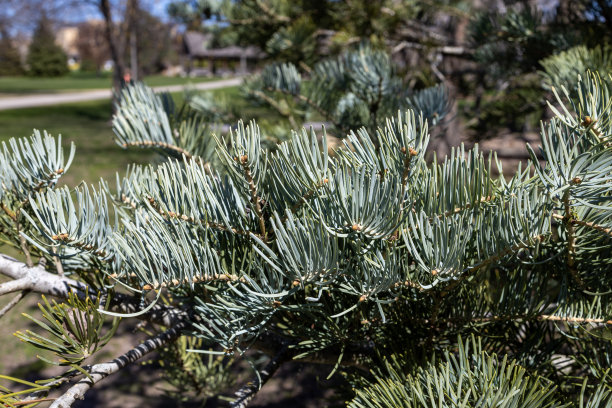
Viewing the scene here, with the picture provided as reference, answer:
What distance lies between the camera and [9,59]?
47344 mm

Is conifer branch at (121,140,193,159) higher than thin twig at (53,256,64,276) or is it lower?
higher

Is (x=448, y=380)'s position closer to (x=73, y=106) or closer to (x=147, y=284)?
(x=147, y=284)

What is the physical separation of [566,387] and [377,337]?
0.45 m

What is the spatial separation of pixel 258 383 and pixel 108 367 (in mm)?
282

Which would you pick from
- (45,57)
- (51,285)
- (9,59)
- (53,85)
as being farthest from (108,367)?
(9,59)

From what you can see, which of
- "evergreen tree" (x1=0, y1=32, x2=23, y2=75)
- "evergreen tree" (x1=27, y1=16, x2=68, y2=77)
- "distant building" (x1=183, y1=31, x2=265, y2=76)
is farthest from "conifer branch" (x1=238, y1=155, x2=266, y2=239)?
"evergreen tree" (x1=0, y1=32, x2=23, y2=75)

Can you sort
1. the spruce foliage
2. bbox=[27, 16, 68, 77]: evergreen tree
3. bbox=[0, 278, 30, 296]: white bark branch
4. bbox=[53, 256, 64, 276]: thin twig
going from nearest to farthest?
the spruce foliage
bbox=[0, 278, 30, 296]: white bark branch
bbox=[53, 256, 64, 276]: thin twig
bbox=[27, 16, 68, 77]: evergreen tree

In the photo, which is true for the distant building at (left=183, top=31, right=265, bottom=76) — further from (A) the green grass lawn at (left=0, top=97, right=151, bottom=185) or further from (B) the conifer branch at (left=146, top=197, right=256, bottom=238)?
(B) the conifer branch at (left=146, top=197, right=256, bottom=238)

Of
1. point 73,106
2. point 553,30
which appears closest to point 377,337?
point 553,30

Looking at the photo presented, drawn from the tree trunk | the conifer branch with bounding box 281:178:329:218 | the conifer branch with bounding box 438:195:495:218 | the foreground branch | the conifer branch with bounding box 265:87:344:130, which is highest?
the tree trunk

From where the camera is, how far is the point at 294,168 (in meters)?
0.67

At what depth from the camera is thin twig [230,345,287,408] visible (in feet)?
3.04

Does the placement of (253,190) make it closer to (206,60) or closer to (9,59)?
(9,59)

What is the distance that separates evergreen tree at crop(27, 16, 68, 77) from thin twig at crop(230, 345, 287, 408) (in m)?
53.2
